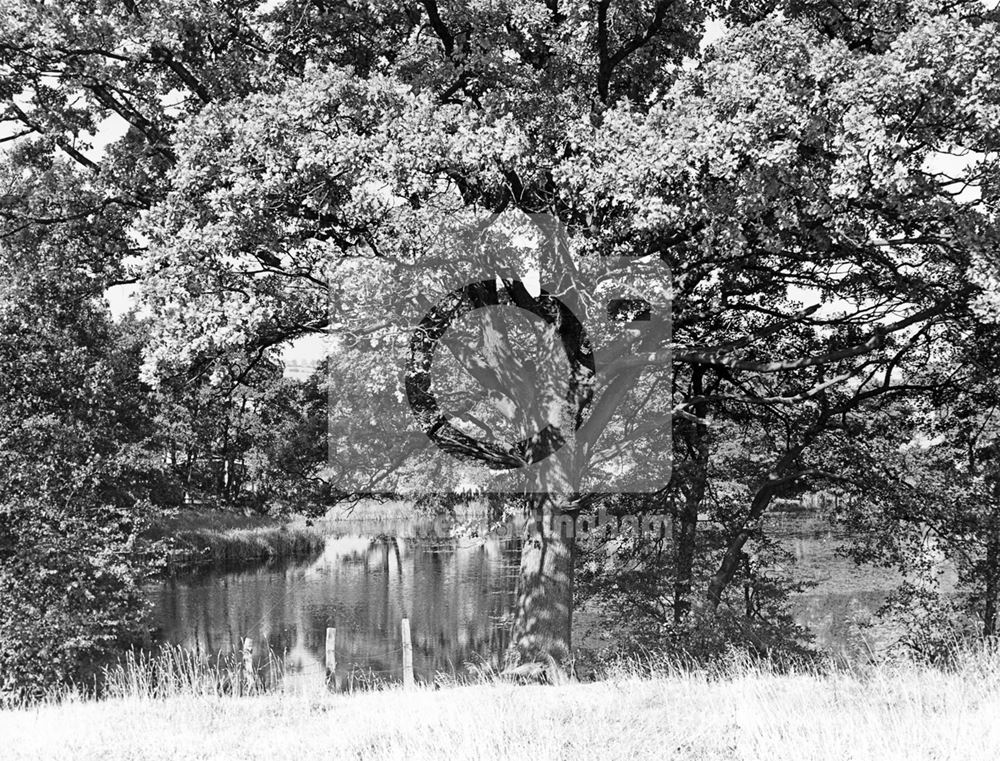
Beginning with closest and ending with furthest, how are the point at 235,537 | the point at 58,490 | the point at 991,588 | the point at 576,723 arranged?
the point at 576,723 < the point at 991,588 < the point at 58,490 < the point at 235,537

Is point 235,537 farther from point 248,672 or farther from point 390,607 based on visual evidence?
point 248,672

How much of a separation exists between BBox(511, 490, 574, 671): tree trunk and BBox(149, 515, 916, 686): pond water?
6.19 m

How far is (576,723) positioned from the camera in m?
6.87

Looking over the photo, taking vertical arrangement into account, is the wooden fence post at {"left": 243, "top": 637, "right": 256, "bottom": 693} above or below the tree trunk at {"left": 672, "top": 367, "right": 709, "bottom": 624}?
below

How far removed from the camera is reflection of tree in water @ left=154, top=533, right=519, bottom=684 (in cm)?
2373

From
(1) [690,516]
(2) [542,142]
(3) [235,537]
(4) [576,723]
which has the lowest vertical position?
(3) [235,537]

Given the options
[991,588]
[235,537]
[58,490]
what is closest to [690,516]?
[991,588]

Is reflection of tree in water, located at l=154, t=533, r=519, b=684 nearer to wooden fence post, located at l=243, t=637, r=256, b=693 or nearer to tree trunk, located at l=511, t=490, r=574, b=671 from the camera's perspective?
wooden fence post, located at l=243, t=637, r=256, b=693

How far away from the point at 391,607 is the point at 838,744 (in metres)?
24.5

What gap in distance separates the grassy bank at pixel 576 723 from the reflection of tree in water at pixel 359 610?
1136 cm

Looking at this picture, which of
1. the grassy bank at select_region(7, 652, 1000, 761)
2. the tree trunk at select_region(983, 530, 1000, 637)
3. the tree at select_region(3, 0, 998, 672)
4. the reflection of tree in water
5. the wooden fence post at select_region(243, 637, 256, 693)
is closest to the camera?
the grassy bank at select_region(7, 652, 1000, 761)

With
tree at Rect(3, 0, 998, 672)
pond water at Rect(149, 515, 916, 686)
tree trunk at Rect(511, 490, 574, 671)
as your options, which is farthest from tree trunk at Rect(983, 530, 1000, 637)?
tree trunk at Rect(511, 490, 574, 671)

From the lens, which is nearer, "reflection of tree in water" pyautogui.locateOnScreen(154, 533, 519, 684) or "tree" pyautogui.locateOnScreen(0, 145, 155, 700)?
"tree" pyautogui.locateOnScreen(0, 145, 155, 700)

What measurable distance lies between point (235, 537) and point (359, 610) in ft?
44.1
